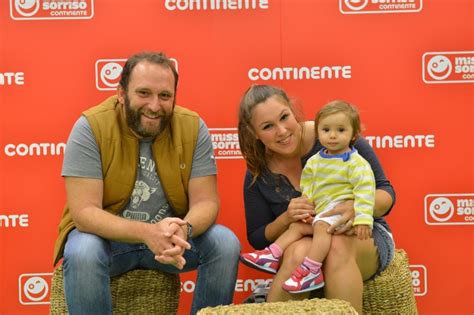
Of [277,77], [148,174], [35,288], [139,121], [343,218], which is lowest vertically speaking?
[35,288]

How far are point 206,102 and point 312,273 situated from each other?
121 centimetres

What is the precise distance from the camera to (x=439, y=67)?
3.18 m

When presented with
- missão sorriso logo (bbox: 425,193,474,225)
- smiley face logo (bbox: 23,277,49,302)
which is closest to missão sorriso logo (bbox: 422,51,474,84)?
missão sorriso logo (bbox: 425,193,474,225)

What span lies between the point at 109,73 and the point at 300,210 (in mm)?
1273

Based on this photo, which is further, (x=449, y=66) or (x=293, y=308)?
(x=449, y=66)

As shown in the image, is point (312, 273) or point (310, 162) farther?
point (310, 162)

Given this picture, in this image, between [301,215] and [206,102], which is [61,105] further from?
[301,215]

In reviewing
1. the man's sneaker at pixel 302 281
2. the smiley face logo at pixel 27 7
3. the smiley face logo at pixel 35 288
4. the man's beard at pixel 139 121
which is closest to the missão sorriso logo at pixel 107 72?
the smiley face logo at pixel 27 7

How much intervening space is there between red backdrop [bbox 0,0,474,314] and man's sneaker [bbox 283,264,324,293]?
1.06m

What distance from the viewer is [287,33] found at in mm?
3176

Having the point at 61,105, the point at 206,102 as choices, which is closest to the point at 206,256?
the point at 206,102

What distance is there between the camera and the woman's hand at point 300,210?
96.5 inches

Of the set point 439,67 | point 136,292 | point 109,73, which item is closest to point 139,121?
point 136,292

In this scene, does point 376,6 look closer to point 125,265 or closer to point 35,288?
point 125,265
